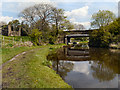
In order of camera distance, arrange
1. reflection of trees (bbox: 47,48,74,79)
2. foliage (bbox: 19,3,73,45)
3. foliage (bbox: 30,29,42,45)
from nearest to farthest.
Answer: reflection of trees (bbox: 47,48,74,79), foliage (bbox: 30,29,42,45), foliage (bbox: 19,3,73,45)

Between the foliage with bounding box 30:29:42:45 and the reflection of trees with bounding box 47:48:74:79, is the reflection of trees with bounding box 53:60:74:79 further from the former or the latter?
the foliage with bounding box 30:29:42:45

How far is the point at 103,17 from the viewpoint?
33906mm

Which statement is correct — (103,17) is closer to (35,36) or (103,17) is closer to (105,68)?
(35,36)

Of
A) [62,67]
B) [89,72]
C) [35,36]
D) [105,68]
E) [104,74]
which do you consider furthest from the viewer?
[35,36]

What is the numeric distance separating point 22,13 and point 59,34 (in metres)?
17.2

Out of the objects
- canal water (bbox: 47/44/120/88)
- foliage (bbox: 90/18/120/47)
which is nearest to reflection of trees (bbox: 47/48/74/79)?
canal water (bbox: 47/44/120/88)

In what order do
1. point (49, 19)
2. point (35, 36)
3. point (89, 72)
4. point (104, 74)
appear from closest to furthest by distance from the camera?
point (104, 74) < point (89, 72) < point (35, 36) < point (49, 19)

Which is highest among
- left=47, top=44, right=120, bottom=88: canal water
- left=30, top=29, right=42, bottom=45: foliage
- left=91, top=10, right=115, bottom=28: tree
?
left=91, top=10, right=115, bottom=28: tree

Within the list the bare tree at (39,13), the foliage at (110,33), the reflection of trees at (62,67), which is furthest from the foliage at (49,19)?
the reflection of trees at (62,67)

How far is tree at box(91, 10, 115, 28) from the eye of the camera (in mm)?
A: 33625

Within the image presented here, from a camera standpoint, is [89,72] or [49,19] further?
[49,19]

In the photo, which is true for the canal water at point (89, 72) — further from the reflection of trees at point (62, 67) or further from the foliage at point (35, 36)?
the foliage at point (35, 36)

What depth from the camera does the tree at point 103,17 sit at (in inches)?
1324

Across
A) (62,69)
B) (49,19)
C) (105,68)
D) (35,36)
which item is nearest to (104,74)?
(105,68)
